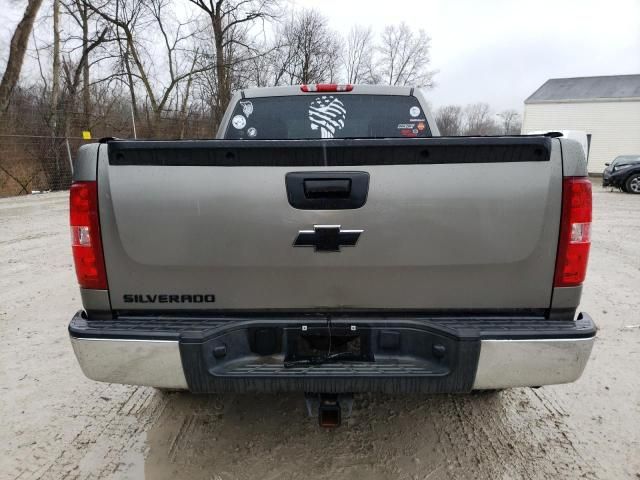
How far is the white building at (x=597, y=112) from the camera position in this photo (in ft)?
98.4

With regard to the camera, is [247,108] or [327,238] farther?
[247,108]

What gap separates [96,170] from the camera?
70.1 inches

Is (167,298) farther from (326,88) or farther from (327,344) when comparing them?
(326,88)

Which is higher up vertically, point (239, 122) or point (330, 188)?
point (239, 122)

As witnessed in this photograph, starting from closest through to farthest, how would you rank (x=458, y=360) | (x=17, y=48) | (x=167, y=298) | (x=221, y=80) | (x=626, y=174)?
1. (x=458, y=360)
2. (x=167, y=298)
3. (x=17, y=48)
4. (x=626, y=174)
5. (x=221, y=80)

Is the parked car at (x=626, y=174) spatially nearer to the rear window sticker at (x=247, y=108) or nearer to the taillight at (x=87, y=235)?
the rear window sticker at (x=247, y=108)

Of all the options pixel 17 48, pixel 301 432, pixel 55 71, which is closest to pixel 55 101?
pixel 55 71

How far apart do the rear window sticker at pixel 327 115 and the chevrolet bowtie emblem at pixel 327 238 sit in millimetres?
2033

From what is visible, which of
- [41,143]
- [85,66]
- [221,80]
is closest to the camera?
[41,143]

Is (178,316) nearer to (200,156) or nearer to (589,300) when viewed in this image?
(200,156)

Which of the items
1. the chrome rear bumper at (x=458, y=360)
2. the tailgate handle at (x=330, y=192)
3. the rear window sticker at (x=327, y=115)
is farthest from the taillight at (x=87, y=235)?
the rear window sticker at (x=327, y=115)

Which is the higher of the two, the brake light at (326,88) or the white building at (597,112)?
the white building at (597,112)

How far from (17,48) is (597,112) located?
36466 mm

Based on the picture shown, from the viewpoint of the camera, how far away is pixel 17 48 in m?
15.4
